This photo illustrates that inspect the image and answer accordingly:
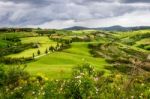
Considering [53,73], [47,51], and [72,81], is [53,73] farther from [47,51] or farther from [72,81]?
[72,81]

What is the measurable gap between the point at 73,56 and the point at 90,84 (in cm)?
15867

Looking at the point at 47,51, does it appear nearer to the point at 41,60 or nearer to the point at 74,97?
the point at 41,60

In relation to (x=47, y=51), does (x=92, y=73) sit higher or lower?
higher

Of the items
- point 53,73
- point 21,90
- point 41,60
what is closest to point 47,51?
point 41,60

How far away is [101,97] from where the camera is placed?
24.0 meters

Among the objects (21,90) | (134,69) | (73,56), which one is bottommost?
(73,56)

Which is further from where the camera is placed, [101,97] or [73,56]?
[73,56]

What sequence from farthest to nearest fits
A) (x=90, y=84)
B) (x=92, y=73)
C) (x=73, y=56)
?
(x=73, y=56) < (x=92, y=73) < (x=90, y=84)

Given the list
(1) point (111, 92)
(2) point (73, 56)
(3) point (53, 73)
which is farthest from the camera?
(2) point (73, 56)

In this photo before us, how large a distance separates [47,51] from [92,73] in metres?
160

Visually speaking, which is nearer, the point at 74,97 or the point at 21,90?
the point at 74,97

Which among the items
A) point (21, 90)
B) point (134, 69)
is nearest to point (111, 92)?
point (21, 90)

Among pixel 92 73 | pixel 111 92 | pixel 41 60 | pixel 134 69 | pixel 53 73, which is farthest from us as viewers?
pixel 41 60

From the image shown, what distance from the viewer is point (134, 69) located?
17047 millimetres
